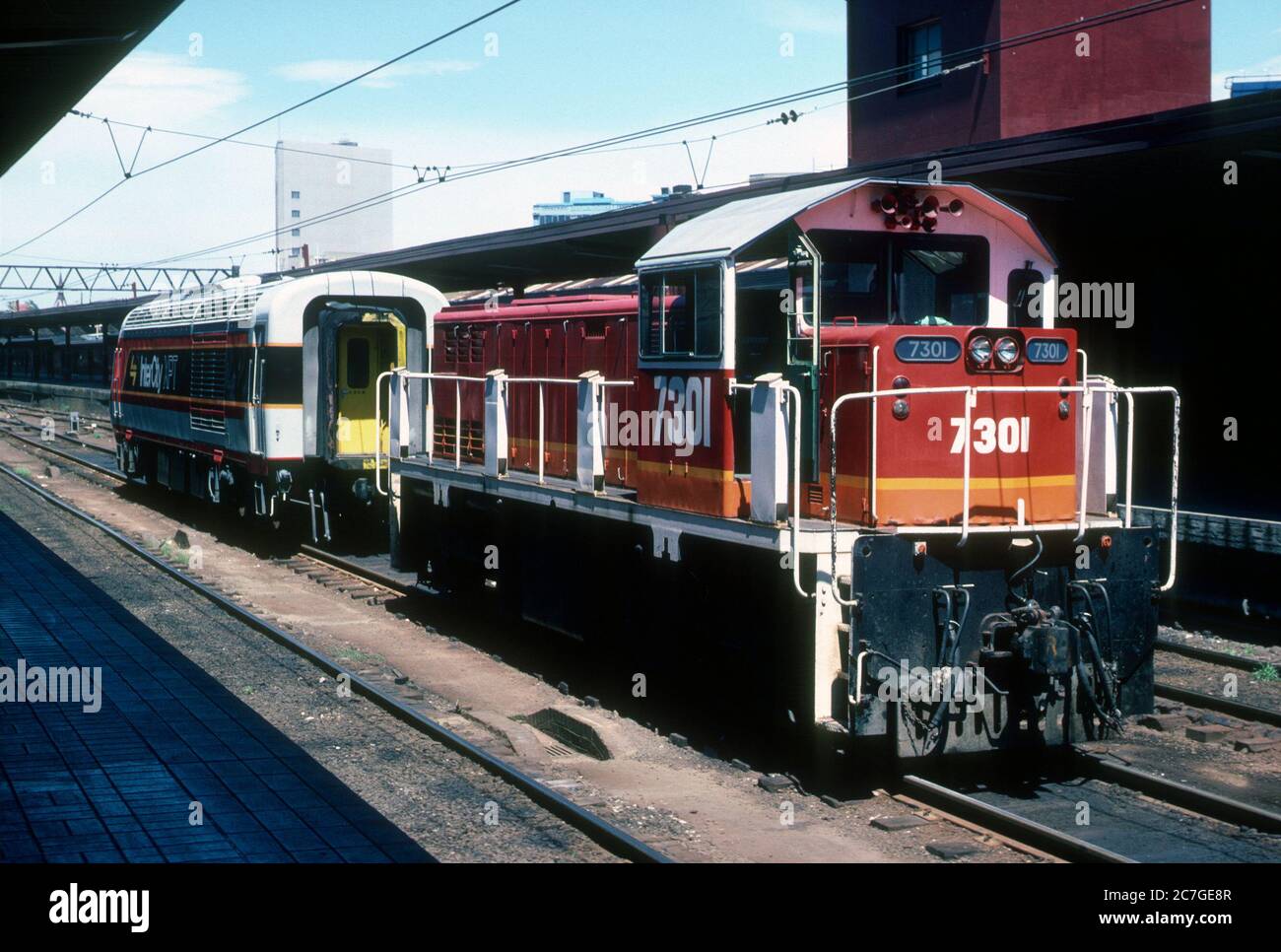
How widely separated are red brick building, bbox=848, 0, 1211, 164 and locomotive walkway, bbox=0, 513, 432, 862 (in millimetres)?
20930

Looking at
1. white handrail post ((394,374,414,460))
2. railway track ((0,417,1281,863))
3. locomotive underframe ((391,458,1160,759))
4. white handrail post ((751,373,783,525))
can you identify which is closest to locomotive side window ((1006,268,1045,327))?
locomotive underframe ((391,458,1160,759))

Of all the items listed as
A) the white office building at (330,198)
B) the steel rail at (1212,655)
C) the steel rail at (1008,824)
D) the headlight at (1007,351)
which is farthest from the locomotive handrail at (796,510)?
the white office building at (330,198)

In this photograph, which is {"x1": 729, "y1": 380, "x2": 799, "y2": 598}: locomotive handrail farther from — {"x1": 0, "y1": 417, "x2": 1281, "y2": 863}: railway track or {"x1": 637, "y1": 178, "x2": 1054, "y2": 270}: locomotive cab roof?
{"x1": 0, "y1": 417, "x2": 1281, "y2": 863}: railway track

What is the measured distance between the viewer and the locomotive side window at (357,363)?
61.7 ft

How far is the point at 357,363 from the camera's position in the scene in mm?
18891

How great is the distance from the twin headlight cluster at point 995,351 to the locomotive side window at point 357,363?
12062 millimetres

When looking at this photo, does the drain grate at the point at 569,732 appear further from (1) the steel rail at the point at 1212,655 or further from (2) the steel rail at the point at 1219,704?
(1) the steel rail at the point at 1212,655

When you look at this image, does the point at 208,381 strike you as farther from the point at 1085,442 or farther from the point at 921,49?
the point at 921,49

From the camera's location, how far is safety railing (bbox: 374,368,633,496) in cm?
1077

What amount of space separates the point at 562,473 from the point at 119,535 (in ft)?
35.2

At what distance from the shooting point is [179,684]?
10.7m
